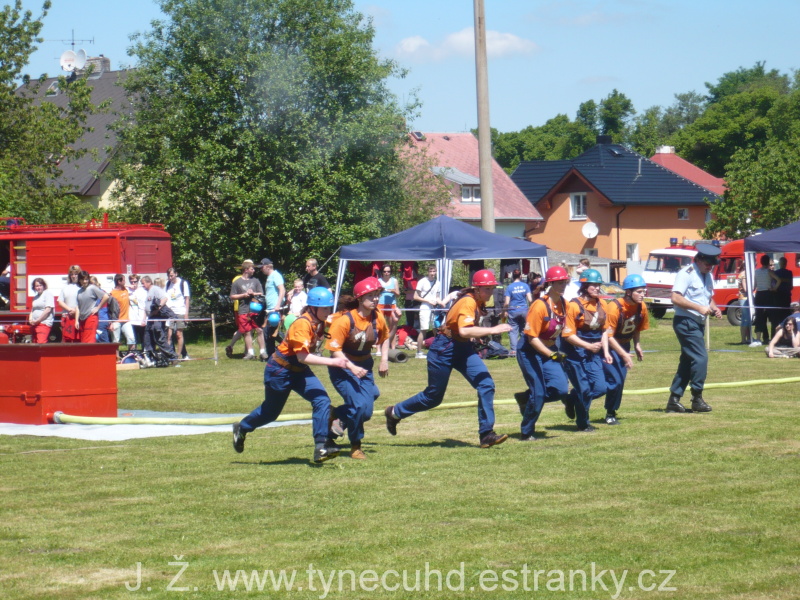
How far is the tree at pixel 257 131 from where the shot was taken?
32.0 metres

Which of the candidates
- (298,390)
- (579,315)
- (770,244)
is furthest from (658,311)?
(298,390)

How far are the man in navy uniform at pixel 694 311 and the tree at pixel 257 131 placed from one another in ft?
65.1

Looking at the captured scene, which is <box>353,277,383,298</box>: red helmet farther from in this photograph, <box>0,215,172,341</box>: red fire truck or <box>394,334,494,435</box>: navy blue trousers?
<box>0,215,172,341</box>: red fire truck

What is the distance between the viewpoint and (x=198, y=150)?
32.2 meters

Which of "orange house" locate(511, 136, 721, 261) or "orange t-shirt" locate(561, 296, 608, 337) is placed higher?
"orange house" locate(511, 136, 721, 261)

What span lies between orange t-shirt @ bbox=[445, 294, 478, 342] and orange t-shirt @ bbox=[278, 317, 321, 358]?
1477 mm

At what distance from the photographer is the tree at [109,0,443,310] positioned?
105 ft

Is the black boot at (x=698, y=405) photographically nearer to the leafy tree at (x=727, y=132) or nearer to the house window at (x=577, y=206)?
the house window at (x=577, y=206)

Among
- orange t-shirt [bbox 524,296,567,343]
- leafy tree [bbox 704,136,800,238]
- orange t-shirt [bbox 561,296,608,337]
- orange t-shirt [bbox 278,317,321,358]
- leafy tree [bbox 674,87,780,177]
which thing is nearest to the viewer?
orange t-shirt [bbox 278,317,321,358]

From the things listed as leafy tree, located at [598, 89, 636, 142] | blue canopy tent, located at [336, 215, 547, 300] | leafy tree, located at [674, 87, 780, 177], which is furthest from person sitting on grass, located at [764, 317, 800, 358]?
leafy tree, located at [598, 89, 636, 142]

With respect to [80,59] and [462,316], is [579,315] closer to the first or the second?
[462,316]

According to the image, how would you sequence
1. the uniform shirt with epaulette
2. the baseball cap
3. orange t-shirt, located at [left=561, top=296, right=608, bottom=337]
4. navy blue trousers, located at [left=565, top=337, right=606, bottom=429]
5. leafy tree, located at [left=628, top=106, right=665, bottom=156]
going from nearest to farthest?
orange t-shirt, located at [left=561, top=296, right=608, bottom=337], navy blue trousers, located at [left=565, top=337, right=606, bottom=429], the baseball cap, the uniform shirt with epaulette, leafy tree, located at [left=628, top=106, right=665, bottom=156]

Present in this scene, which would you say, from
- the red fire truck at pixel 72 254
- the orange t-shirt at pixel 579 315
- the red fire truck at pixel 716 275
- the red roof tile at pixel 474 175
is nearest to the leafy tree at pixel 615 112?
the red roof tile at pixel 474 175

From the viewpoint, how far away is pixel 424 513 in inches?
317
